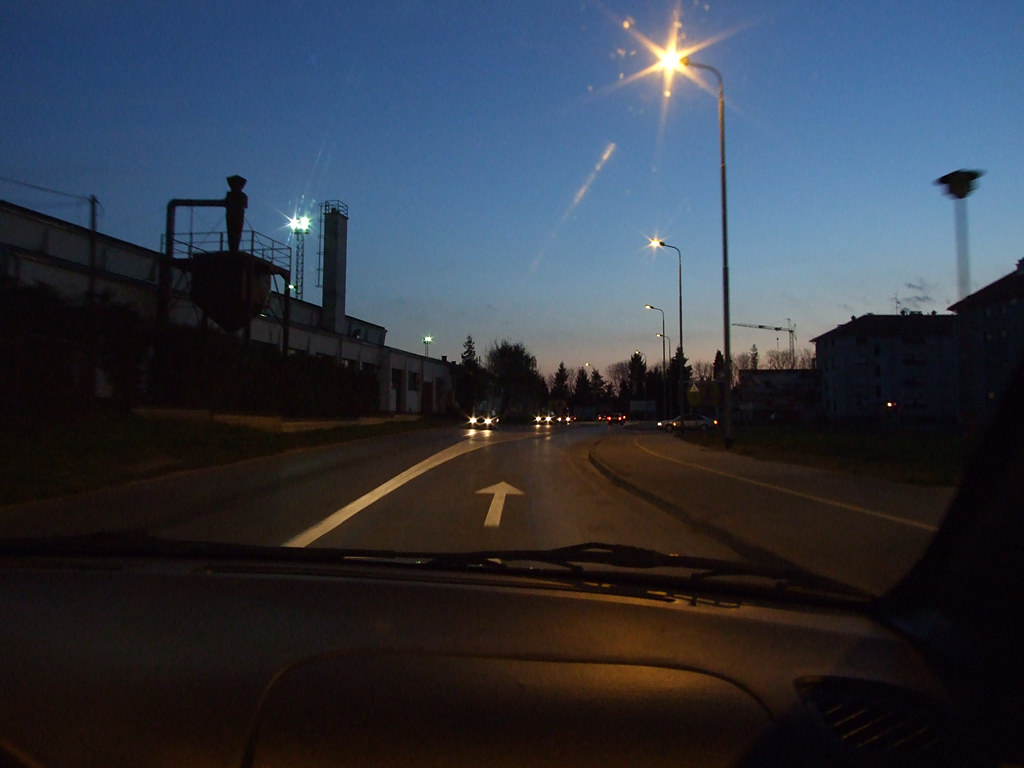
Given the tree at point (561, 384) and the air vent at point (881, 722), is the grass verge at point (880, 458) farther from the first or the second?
the tree at point (561, 384)

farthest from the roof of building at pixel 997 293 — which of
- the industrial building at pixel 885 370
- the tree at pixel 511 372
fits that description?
the tree at pixel 511 372

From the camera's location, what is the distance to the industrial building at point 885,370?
6115cm

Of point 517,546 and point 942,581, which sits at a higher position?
point 942,581

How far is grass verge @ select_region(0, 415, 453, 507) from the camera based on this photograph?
14.6 m

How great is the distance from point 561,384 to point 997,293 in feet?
503

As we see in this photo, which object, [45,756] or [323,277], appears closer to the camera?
[45,756]

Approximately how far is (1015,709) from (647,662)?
112 centimetres

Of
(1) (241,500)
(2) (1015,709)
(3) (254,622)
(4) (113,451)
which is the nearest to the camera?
(2) (1015,709)

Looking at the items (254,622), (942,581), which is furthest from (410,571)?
(942,581)

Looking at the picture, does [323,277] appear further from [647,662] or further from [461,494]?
[647,662]

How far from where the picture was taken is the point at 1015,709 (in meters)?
2.41

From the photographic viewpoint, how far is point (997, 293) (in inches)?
343

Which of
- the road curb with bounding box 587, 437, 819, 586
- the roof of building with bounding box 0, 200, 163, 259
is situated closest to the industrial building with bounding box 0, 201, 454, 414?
the roof of building with bounding box 0, 200, 163, 259

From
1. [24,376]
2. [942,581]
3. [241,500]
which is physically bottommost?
[241,500]
